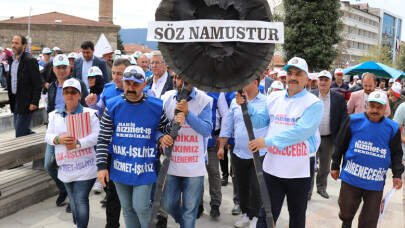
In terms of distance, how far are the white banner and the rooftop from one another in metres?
52.0

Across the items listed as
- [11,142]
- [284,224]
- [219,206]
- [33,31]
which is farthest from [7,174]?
[33,31]

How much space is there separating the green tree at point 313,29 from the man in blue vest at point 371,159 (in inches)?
697

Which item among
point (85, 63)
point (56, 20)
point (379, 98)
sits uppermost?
point (56, 20)

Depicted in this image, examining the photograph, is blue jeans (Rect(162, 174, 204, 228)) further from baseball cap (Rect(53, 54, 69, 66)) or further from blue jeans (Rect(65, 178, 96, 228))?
baseball cap (Rect(53, 54, 69, 66))

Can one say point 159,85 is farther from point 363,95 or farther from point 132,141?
point 363,95

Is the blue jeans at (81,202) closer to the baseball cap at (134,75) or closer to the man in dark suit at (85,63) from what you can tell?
the baseball cap at (134,75)

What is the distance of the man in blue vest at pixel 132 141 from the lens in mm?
3631

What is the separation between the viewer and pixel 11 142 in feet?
17.9

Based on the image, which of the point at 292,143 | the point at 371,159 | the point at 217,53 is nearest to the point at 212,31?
the point at 217,53

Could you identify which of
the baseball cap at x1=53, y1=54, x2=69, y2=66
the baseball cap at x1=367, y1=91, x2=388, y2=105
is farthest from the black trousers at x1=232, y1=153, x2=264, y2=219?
the baseball cap at x1=53, y1=54, x2=69, y2=66

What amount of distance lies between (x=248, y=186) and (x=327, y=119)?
2.31m

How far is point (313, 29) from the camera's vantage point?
69.0 ft

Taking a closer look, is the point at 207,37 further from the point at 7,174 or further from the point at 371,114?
the point at 7,174

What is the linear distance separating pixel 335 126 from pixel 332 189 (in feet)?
4.79
